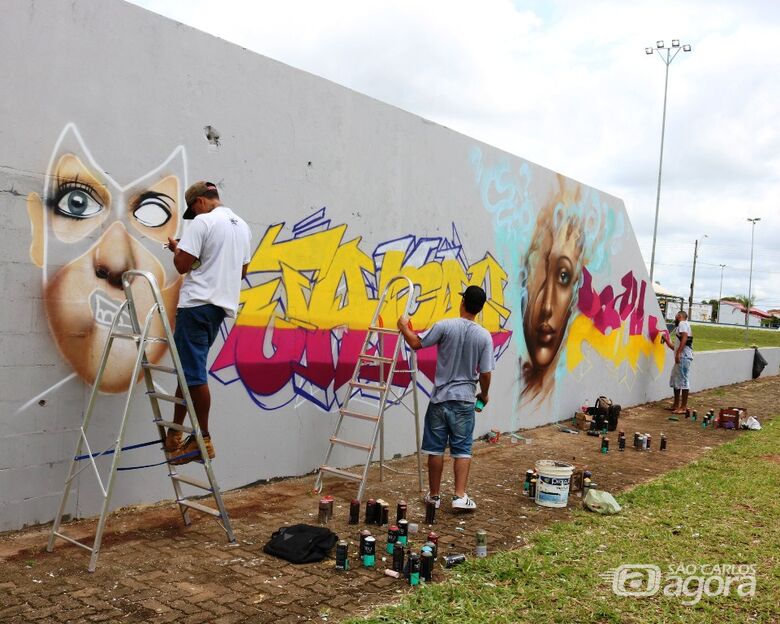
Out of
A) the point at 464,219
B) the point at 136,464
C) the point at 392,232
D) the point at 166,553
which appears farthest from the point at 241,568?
Answer: the point at 464,219

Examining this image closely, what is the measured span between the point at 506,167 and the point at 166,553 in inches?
269

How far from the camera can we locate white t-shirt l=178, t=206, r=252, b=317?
4912 millimetres

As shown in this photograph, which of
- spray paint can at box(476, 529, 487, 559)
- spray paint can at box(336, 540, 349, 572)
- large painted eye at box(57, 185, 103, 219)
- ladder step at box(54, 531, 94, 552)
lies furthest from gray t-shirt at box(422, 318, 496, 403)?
ladder step at box(54, 531, 94, 552)

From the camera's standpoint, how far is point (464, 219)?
8.91 metres

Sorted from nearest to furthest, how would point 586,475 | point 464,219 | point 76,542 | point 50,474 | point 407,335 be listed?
1. point 76,542
2. point 50,474
3. point 407,335
4. point 586,475
5. point 464,219

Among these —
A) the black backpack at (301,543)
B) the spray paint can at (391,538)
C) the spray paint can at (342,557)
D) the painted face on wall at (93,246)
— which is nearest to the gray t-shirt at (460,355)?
the spray paint can at (391,538)

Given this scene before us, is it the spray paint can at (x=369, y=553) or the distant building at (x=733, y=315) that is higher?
the distant building at (x=733, y=315)

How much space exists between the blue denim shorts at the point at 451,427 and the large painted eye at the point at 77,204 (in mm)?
3044

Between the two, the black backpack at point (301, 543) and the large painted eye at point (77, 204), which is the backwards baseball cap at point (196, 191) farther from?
the black backpack at point (301, 543)

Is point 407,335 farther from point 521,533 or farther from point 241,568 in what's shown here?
point 241,568

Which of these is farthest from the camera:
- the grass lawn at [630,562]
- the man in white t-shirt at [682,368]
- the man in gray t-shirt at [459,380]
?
the man in white t-shirt at [682,368]

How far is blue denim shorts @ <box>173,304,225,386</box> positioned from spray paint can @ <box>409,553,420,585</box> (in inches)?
72.9

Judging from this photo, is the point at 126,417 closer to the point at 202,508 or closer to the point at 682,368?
the point at 202,508

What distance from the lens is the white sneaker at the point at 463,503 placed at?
19.6ft
